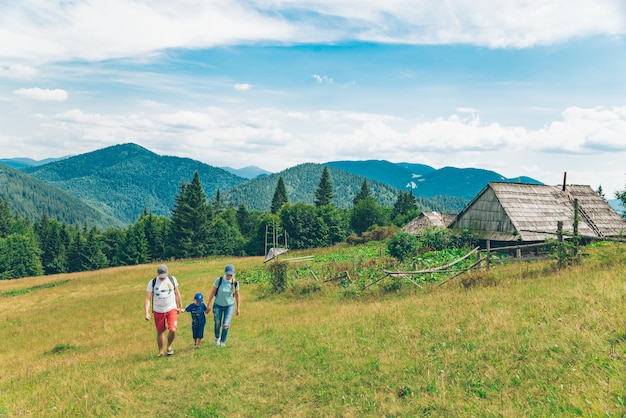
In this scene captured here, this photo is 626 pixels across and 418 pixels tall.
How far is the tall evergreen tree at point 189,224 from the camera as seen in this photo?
6981 cm

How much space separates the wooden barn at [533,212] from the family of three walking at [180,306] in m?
24.2

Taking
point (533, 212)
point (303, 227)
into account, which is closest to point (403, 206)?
point (303, 227)

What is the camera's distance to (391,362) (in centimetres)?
801

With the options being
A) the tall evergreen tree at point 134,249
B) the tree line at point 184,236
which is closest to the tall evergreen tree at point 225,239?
the tree line at point 184,236

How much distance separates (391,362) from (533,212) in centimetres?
2749

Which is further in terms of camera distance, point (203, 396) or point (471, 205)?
point (471, 205)

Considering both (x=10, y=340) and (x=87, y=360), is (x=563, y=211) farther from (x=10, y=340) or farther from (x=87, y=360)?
(x=10, y=340)

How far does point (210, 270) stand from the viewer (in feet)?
124

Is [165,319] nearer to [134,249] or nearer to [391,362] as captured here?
[391,362]

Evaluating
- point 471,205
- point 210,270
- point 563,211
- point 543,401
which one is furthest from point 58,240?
point 543,401

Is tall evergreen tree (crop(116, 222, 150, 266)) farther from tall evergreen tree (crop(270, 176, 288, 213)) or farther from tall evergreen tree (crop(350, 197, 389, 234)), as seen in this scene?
tall evergreen tree (crop(350, 197, 389, 234))

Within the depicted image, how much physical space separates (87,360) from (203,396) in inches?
229

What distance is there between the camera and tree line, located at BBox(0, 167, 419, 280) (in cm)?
7069

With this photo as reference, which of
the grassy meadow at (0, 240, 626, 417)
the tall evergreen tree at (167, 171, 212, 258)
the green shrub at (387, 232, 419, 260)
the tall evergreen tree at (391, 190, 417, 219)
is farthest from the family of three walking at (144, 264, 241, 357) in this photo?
the tall evergreen tree at (391, 190, 417, 219)
